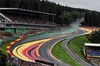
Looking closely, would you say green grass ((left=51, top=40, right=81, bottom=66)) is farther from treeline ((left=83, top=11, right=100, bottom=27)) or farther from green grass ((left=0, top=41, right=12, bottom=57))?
treeline ((left=83, top=11, right=100, bottom=27))

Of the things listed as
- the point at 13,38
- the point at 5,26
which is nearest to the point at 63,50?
the point at 13,38

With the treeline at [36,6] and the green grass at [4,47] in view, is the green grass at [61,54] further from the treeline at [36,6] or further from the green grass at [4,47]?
the treeline at [36,6]

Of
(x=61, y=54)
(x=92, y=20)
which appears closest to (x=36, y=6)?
(x=92, y=20)

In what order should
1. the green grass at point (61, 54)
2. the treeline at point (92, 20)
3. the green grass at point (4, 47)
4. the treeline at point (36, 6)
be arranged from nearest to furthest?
the green grass at point (4, 47), the green grass at point (61, 54), the treeline at point (36, 6), the treeline at point (92, 20)

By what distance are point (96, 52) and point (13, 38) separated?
81.7 feet

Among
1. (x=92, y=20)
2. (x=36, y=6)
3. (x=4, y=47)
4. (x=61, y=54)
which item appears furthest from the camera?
(x=92, y=20)

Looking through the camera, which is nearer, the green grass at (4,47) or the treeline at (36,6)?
the green grass at (4,47)

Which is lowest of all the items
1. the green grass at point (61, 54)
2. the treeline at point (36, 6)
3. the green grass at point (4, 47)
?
the green grass at point (61, 54)

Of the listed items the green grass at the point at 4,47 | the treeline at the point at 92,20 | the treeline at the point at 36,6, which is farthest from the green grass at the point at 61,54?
the treeline at the point at 92,20

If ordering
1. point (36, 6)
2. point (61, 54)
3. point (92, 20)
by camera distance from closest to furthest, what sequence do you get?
point (61, 54), point (36, 6), point (92, 20)

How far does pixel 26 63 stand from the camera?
82.7ft

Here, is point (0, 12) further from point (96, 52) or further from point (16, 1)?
point (96, 52)

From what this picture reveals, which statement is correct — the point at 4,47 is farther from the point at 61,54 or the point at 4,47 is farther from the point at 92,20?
the point at 92,20

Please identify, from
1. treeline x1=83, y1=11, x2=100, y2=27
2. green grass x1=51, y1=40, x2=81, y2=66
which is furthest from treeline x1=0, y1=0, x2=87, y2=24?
green grass x1=51, y1=40, x2=81, y2=66
